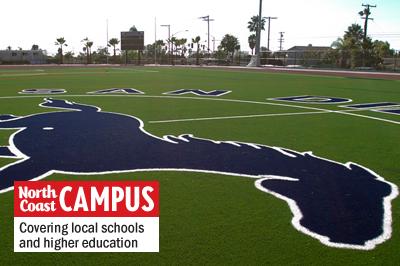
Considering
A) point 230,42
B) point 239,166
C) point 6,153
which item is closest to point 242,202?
point 239,166

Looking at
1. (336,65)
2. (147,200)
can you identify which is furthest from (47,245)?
(336,65)

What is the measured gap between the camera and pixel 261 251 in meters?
3.76

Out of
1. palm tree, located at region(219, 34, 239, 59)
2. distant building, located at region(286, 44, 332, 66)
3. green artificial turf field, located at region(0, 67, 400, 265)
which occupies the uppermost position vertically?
palm tree, located at region(219, 34, 239, 59)

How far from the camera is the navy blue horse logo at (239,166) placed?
175 inches

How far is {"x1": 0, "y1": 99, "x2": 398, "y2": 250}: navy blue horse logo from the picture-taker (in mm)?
4449

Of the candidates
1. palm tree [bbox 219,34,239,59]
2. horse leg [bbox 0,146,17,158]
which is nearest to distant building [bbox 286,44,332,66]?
palm tree [bbox 219,34,239,59]

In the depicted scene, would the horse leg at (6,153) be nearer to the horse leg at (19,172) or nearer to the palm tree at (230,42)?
the horse leg at (19,172)

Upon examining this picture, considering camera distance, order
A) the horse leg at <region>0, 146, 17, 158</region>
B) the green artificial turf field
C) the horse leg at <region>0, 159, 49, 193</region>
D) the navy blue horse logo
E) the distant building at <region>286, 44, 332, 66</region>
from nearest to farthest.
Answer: the green artificial turf field → the navy blue horse logo → the horse leg at <region>0, 159, 49, 193</region> → the horse leg at <region>0, 146, 17, 158</region> → the distant building at <region>286, 44, 332, 66</region>

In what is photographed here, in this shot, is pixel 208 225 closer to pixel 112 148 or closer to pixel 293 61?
pixel 112 148

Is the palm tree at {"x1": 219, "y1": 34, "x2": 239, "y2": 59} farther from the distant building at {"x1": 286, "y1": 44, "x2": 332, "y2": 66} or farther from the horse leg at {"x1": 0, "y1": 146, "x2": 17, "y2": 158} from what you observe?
the horse leg at {"x1": 0, "y1": 146, "x2": 17, "y2": 158}

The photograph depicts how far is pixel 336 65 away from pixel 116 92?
138ft

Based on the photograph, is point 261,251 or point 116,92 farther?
point 116,92

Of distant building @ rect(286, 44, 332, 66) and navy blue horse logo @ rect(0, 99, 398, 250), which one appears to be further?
distant building @ rect(286, 44, 332, 66)

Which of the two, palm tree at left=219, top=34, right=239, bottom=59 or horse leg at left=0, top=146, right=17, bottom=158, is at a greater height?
palm tree at left=219, top=34, right=239, bottom=59
